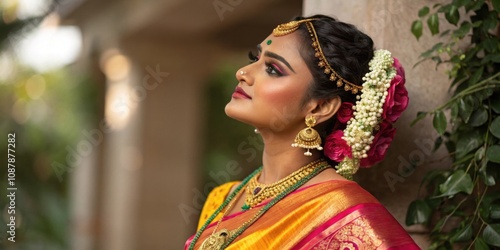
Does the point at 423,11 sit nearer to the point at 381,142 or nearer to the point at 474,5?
the point at 474,5

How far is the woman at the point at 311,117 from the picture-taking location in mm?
2109

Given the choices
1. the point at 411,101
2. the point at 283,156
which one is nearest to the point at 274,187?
the point at 283,156

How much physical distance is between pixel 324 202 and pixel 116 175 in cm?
504

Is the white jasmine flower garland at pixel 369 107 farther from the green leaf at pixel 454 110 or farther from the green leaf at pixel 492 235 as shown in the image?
the green leaf at pixel 492 235

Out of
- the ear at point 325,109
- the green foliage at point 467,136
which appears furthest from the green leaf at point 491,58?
the ear at point 325,109

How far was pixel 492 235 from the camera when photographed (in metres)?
2.15

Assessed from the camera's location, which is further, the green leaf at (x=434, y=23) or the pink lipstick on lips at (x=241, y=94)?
the green leaf at (x=434, y=23)

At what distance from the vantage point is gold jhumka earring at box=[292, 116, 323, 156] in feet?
7.16

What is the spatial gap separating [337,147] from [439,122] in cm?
31

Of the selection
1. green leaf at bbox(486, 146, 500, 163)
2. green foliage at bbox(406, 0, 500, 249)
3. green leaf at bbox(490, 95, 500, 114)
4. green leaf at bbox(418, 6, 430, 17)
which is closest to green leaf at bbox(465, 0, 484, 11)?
green foliage at bbox(406, 0, 500, 249)

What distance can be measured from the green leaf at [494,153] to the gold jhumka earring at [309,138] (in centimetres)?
47

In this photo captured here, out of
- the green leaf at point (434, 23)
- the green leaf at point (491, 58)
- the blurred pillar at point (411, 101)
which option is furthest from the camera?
the blurred pillar at point (411, 101)

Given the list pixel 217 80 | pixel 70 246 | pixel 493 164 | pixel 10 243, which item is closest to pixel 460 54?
pixel 493 164

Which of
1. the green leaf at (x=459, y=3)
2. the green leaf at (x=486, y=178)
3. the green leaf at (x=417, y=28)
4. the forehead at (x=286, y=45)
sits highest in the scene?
the forehead at (x=286, y=45)
